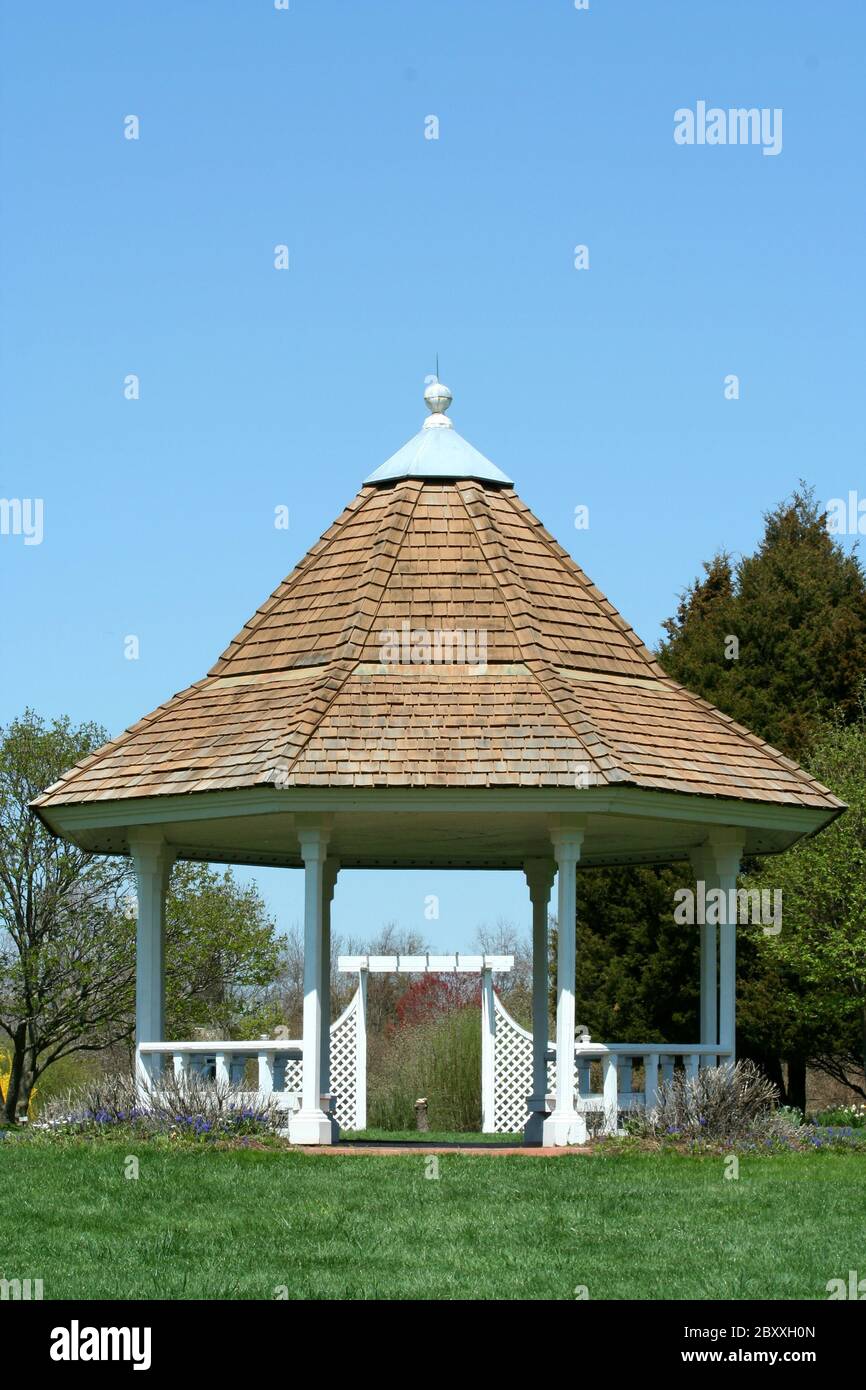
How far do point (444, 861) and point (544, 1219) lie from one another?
11.5 metres

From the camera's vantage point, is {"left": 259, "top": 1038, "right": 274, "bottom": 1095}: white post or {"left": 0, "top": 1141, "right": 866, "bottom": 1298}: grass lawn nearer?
{"left": 0, "top": 1141, "right": 866, "bottom": 1298}: grass lawn

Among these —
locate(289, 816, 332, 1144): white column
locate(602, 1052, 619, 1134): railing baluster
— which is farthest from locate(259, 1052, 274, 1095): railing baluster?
locate(602, 1052, 619, 1134): railing baluster

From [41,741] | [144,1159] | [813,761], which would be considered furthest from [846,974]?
[144,1159]

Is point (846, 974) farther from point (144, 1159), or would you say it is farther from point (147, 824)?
point (144, 1159)

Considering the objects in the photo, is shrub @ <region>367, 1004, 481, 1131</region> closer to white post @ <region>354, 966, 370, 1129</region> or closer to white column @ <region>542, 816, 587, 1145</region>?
white post @ <region>354, 966, 370, 1129</region>

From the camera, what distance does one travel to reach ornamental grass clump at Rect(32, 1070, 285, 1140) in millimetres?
18688

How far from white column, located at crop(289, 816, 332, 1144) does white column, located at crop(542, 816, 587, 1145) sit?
6.94 ft

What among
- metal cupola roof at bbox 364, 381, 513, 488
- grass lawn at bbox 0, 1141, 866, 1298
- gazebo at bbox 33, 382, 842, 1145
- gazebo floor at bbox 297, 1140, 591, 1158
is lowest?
gazebo floor at bbox 297, 1140, 591, 1158

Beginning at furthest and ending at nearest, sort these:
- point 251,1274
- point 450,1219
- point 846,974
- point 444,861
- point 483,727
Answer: point 846,974, point 444,861, point 483,727, point 450,1219, point 251,1274

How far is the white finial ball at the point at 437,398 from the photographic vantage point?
2297 cm

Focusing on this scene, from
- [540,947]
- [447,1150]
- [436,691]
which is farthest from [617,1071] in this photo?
[540,947]

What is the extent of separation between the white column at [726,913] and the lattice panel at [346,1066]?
33.7ft

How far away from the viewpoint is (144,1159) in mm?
17156

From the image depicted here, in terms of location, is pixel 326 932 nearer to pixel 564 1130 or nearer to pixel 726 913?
pixel 726 913
